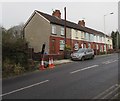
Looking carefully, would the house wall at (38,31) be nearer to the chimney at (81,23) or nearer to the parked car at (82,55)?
the parked car at (82,55)

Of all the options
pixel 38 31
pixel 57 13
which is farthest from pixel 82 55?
pixel 57 13

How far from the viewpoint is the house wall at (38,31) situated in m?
44.6

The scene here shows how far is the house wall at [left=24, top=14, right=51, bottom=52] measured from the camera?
44594 mm

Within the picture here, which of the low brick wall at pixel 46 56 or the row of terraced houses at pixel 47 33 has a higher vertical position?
the row of terraced houses at pixel 47 33

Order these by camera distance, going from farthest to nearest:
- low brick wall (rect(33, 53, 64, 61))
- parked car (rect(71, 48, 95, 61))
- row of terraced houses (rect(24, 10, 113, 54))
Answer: row of terraced houses (rect(24, 10, 113, 54)) < parked car (rect(71, 48, 95, 61)) < low brick wall (rect(33, 53, 64, 61))

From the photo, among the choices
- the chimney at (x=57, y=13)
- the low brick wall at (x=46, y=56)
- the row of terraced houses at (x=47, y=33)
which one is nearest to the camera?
the low brick wall at (x=46, y=56)

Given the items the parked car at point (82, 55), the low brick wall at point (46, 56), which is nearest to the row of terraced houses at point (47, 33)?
the low brick wall at point (46, 56)

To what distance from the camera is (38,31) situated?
4612cm

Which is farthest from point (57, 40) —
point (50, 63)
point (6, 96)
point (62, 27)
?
point (6, 96)

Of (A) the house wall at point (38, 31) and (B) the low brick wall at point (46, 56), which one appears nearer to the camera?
(B) the low brick wall at point (46, 56)

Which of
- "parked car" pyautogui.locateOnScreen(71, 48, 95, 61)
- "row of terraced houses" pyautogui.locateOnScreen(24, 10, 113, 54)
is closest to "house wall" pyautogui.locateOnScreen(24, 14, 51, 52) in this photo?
"row of terraced houses" pyautogui.locateOnScreen(24, 10, 113, 54)

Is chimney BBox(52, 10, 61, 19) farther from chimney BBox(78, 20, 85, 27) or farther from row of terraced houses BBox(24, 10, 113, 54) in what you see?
chimney BBox(78, 20, 85, 27)

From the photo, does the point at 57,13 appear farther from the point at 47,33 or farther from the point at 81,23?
the point at 81,23

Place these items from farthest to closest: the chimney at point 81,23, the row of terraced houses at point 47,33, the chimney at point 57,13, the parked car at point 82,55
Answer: the chimney at point 81,23 < the chimney at point 57,13 < the row of terraced houses at point 47,33 < the parked car at point 82,55
